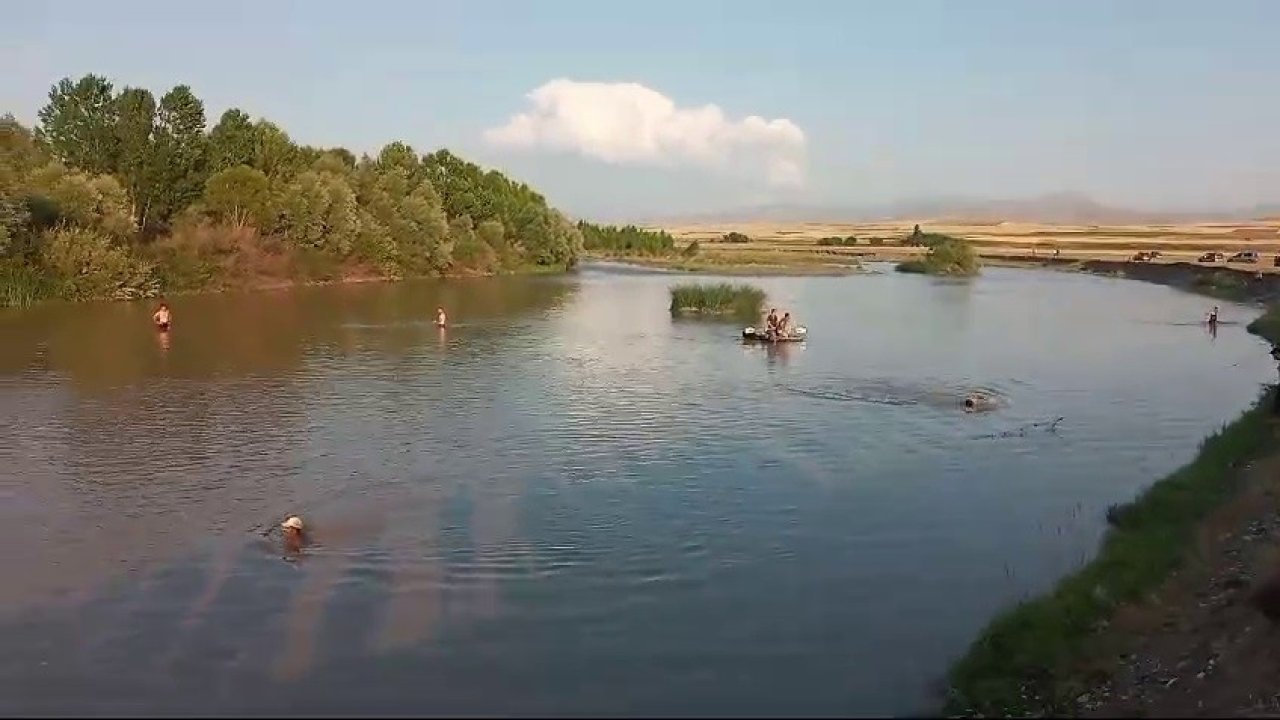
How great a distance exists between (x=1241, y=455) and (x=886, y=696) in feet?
45.7

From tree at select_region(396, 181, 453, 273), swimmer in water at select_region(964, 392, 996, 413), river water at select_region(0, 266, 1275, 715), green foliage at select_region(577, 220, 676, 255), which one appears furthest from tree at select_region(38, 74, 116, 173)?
green foliage at select_region(577, 220, 676, 255)

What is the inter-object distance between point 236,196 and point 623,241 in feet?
320

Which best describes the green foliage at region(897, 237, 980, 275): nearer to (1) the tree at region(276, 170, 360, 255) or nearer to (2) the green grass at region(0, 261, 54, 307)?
(1) the tree at region(276, 170, 360, 255)

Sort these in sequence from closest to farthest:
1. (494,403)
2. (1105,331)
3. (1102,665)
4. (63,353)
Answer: (1102,665) < (494,403) < (63,353) < (1105,331)

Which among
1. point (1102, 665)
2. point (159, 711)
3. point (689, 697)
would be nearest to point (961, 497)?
point (1102, 665)

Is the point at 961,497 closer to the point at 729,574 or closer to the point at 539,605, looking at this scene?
the point at 729,574

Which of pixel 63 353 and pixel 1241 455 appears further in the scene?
pixel 63 353

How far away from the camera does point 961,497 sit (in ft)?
69.3

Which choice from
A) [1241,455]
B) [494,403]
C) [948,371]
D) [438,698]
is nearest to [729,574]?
[438,698]

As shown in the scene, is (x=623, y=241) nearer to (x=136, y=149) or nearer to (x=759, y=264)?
(x=759, y=264)

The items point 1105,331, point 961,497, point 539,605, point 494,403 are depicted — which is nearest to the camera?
point 539,605

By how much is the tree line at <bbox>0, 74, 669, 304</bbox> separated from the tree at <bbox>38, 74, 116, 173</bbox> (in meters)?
0.09

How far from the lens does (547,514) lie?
19609 millimetres

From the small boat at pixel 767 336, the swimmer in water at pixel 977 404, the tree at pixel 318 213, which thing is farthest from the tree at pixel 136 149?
the swimmer in water at pixel 977 404
